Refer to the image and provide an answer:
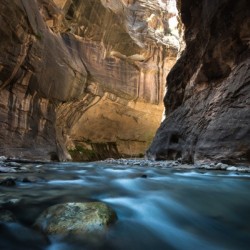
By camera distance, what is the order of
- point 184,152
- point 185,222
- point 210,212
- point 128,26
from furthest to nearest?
point 128,26 < point 184,152 < point 210,212 < point 185,222

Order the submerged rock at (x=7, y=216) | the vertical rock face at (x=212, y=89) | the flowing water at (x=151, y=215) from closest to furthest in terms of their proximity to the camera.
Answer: the flowing water at (x=151, y=215)
the submerged rock at (x=7, y=216)
the vertical rock face at (x=212, y=89)

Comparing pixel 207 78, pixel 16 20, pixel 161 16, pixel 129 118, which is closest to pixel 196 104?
pixel 207 78

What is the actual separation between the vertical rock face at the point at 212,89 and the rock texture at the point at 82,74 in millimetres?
7340

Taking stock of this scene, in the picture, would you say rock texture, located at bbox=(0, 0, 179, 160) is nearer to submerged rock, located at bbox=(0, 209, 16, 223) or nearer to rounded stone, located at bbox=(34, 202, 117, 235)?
submerged rock, located at bbox=(0, 209, 16, 223)

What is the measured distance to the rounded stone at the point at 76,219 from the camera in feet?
5.49

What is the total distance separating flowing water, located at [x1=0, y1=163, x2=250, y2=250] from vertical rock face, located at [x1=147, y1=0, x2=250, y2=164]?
3.70 m

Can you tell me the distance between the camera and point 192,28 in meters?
12.8

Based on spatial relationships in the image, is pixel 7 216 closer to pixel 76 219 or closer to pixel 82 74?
pixel 76 219

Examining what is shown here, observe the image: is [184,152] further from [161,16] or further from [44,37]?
[161,16]

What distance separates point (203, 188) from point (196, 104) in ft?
23.5

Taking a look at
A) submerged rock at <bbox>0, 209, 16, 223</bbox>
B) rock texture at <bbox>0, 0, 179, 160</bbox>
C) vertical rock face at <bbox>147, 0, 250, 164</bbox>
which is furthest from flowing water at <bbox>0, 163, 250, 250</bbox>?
rock texture at <bbox>0, 0, 179, 160</bbox>

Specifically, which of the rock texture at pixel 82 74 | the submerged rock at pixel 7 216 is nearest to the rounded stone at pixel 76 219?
the submerged rock at pixel 7 216

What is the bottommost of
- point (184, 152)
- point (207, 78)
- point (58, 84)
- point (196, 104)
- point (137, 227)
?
point (137, 227)

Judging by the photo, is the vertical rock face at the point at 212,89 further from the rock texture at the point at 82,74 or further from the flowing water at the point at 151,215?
the rock texture at the point at 82,74
